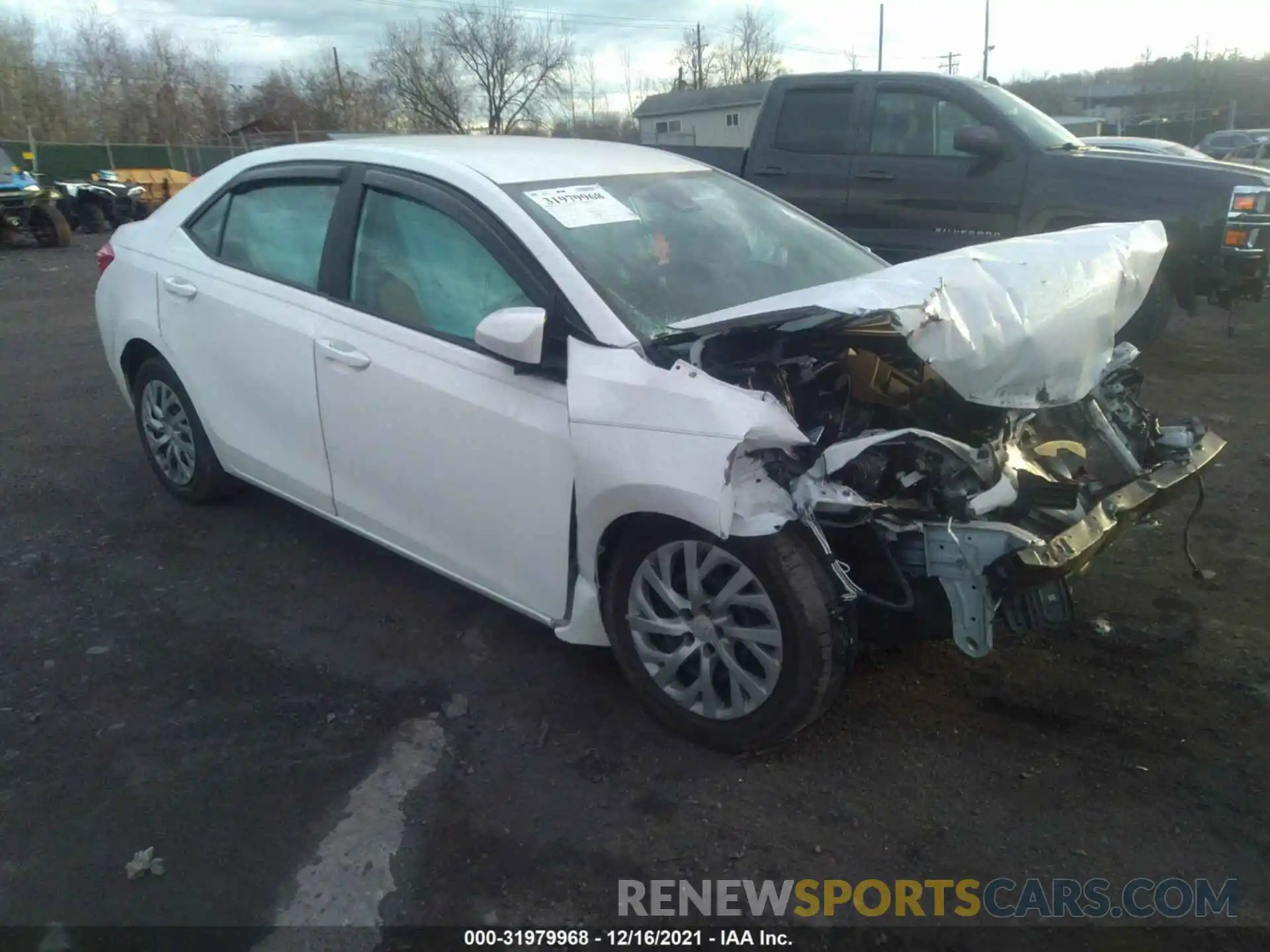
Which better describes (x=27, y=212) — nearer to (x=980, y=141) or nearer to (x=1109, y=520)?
(x=980, y=141)

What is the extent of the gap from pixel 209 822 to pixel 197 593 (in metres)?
1.58

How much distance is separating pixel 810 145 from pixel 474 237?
17.6ft

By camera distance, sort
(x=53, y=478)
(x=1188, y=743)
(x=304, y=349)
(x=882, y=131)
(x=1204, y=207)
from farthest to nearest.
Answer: (x=882, y=131) → (x=1204, y=207) → (x=53, y=478) → (x=304, y=349) → (x=1188, y=743)

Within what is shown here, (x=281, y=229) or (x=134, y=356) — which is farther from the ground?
(x=281, y=229)

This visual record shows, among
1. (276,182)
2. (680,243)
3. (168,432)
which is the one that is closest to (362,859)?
(680,243)

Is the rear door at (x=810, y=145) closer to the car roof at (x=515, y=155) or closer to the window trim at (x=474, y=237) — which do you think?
the car roof at (x=515, y=155)

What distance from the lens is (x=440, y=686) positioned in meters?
3.44

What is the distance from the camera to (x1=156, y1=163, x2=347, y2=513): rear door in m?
3.83

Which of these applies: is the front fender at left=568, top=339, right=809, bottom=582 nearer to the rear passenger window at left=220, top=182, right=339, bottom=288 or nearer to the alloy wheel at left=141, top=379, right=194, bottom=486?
the rear passenger window at left=220, top=182, right=339, bottom=288

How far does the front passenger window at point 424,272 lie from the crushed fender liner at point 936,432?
2.28 ft

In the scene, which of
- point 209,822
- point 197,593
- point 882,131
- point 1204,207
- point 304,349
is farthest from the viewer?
point 882,131

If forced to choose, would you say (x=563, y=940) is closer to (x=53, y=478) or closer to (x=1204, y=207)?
(x=53, y=478)

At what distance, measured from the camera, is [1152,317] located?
23.3 ft

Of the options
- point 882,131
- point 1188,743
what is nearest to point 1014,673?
point 1188,743
